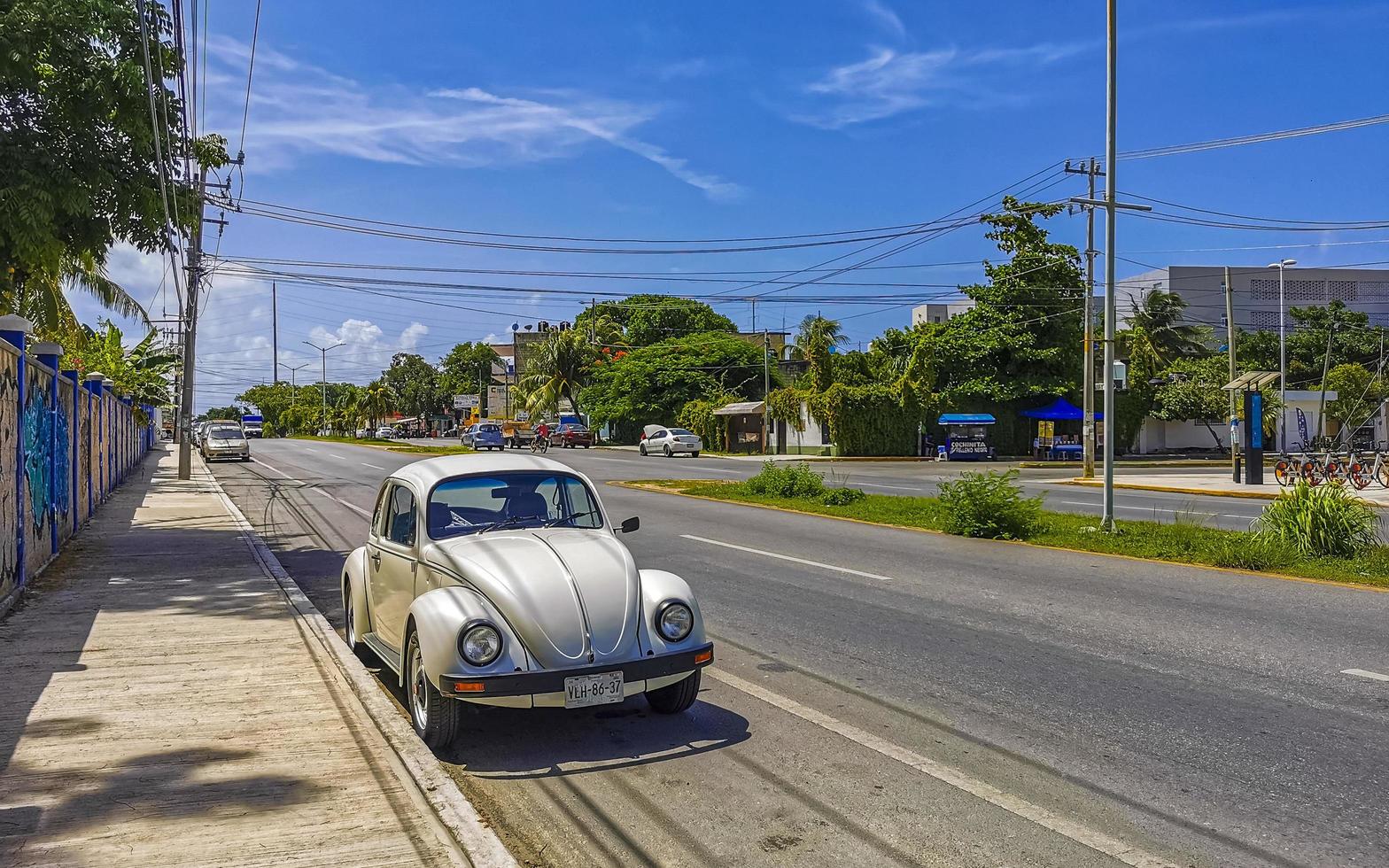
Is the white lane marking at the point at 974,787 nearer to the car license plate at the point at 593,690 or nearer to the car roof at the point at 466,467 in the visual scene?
the car license plate at the point at 593,690

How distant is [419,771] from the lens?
17.1 feet

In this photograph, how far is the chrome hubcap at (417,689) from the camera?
5.82m

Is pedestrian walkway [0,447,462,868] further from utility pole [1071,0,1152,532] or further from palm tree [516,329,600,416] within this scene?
palm tree [516,329,600,416]

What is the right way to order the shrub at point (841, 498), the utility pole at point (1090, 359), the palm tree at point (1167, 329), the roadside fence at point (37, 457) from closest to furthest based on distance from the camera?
the roadside fence at point (37, 457) < the shrub at point (841, 498) < the utility pole at point (1090, 359) < the palm tree at point (1167, 329)

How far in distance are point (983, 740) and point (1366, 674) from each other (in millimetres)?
3330

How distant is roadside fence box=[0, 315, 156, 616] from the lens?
10.0 metres

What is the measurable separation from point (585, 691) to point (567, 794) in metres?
0.54

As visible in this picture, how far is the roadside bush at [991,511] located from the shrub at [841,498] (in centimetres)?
432

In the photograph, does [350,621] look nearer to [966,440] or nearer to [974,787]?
[974,787]

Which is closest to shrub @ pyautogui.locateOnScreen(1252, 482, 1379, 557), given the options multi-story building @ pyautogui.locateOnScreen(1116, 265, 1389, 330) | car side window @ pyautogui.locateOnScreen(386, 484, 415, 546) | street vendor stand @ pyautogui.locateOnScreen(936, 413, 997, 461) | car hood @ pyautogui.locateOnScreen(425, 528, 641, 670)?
car hood @ pyautogui.locateOnScreen(425, 528, 641, 670)

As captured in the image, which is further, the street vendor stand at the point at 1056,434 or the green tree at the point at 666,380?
the green tree at the point at 666,380

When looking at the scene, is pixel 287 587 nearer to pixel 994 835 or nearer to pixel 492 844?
pixel 492 844

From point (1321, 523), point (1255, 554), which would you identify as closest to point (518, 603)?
point (1255, 554)

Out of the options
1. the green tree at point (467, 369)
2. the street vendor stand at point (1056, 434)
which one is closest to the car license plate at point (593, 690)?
the street vendor stand at point (1056, 434)
